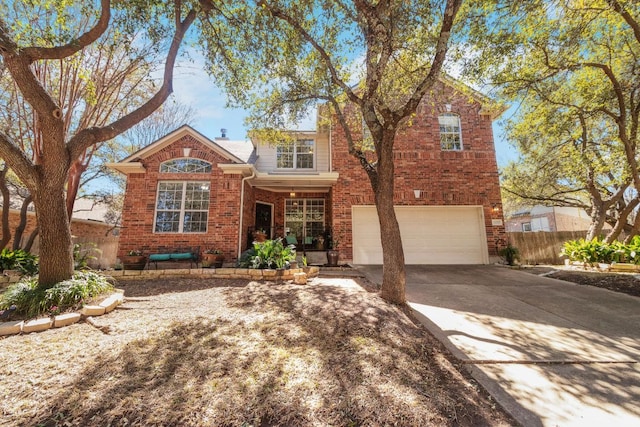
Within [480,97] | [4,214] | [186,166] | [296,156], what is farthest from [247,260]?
[480,97]

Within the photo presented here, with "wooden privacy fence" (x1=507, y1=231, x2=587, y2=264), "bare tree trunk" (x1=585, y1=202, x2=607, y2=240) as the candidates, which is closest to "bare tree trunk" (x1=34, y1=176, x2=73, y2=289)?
"wooden privacy fence" (x1=507, y1=231, x2=587, y2=264)

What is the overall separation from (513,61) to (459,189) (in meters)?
4.47

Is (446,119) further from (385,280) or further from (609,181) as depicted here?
(385,280)

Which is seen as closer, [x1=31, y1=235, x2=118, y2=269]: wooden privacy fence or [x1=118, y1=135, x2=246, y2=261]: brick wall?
[x1=118, y1=135, x2=246, y2=261]: brick wall

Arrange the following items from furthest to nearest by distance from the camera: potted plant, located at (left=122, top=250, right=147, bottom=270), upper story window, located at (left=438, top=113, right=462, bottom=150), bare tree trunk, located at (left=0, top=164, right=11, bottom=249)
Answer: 1. upper story window, located at (left=438, top=113, right=462, bottom=150)
2. bare tree trunk, located at (left=0, top=164, right=11, bottom=249)
3. potted plant, located at (left=122, top=250, right=147, bottom=270)

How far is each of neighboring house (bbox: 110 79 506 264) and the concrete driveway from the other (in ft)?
11.9

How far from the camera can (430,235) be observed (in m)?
9.98

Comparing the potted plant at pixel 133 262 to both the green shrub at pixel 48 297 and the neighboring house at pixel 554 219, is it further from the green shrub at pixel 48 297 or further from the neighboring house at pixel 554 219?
the neighboring house at pixel 554 219

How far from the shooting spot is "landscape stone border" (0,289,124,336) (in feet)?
11.2

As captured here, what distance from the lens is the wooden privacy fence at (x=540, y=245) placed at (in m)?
11.1

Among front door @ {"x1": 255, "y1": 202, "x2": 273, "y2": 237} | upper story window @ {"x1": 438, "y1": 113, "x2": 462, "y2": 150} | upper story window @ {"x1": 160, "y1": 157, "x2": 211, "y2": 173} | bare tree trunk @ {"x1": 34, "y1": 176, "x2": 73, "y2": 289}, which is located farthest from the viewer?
front door @ {"x1": 255, "y1": 202, "x2": 273, "y2": 237}

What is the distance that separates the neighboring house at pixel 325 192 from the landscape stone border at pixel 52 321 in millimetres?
4506

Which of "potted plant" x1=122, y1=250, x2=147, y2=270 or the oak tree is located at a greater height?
the oak tree

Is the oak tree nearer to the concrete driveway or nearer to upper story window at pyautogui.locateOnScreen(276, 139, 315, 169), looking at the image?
the concrete driveway
